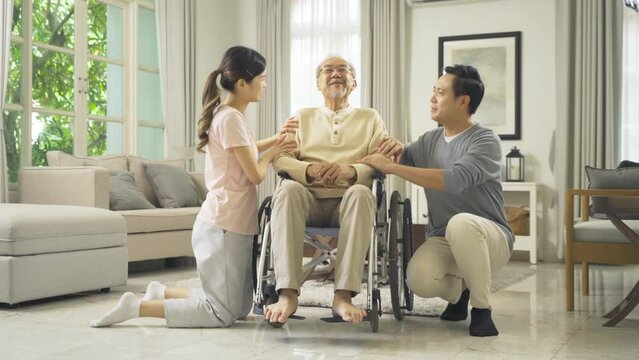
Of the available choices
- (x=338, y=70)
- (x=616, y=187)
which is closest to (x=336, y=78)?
(x=338, y=70)

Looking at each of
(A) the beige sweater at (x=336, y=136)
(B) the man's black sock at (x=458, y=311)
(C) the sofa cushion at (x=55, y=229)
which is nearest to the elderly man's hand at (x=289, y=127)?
(A) the beige sweater at (x=336, y=136)

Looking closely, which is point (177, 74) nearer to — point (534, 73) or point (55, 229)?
point (534, 73)

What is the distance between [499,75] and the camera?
251 inches

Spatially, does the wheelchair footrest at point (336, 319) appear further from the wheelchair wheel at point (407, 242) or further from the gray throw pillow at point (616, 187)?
the gray throw pillow at point (616, 187)

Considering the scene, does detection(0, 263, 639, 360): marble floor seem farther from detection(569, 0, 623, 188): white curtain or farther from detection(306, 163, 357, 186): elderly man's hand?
detection(569, 0, 623, 188): white curtain

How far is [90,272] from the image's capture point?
3758mm

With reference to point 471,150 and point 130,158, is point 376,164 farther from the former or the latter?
point 130,158

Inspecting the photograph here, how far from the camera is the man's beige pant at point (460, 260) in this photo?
8.98ft

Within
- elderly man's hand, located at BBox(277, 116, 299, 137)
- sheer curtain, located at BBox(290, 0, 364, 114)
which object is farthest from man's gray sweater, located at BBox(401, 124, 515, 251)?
sheer curtain, located at BBox(290, 0, 364, 114)

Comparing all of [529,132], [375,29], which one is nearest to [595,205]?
[529,132]

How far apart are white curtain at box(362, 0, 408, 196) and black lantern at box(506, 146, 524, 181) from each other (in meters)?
0.94

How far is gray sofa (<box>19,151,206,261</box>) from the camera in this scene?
4.48 m

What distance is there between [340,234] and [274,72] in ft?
15.1

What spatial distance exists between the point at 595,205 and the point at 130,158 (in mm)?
3493
